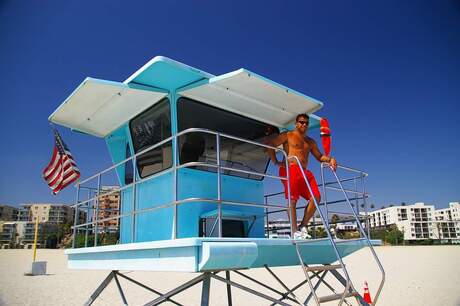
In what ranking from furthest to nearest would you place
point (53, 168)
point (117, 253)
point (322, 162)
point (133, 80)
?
point (53, 168)
point (322, 162)
point (133, 80)
point (117, 253)

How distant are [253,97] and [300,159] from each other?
4.16ft

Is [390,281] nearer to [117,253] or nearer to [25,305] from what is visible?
[25,305]

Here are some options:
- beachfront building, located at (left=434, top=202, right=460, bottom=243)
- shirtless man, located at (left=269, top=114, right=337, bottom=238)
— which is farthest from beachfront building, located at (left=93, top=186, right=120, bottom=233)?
beachfront building, located at (left=434, top=202, right=460, bottom=243)

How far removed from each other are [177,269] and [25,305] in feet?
48.5

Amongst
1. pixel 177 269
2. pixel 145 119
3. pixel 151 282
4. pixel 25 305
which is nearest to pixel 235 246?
pixel 177 269

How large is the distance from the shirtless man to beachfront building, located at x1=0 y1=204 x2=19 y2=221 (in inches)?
5915

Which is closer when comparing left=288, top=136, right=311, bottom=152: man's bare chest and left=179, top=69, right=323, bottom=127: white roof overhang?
left=179, top=69, right=323, bottom=127: white roof overhang

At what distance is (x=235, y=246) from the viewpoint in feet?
12.2

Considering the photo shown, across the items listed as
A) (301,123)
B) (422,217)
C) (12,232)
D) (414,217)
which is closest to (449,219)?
(422,217)

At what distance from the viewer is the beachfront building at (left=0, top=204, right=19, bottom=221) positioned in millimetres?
136325

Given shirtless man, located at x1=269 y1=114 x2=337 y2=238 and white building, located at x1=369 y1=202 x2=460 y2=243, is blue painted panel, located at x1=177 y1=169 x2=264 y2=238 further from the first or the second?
white building, located at x1=369 y1=202 x2=460 y2=243

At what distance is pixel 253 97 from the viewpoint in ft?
20.4

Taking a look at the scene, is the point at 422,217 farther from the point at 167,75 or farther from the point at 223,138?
the point at 167,75

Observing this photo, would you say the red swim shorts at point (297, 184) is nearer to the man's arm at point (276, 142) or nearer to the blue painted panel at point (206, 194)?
the man's arm at point (276, 142)
